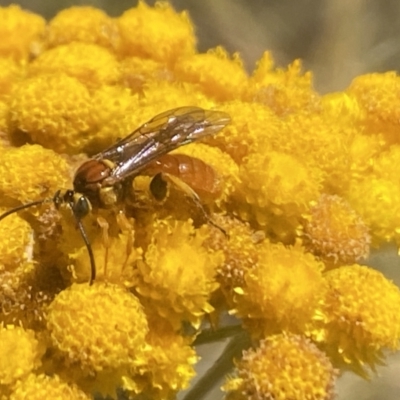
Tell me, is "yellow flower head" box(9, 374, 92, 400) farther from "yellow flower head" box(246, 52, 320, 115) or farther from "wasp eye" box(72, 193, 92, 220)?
"yellow flower head" box(246, 52, 320, 115)

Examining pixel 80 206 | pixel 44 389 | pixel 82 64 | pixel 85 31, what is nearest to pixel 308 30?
pixel 85 31

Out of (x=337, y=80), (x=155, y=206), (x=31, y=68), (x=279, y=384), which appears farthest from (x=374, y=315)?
(x=337, y=80)

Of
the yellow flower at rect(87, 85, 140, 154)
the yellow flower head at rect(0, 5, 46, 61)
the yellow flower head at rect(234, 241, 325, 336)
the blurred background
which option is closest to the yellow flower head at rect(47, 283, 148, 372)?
the yellow flower head at rect(234, 241, 325, 336)

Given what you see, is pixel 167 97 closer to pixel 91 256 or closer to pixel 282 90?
pixel 282 90

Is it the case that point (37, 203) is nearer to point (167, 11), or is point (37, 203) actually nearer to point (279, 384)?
point (279, 384)

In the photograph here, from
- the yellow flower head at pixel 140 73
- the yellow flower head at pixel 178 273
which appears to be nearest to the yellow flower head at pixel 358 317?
the yellow flower head at pixel 178 273
